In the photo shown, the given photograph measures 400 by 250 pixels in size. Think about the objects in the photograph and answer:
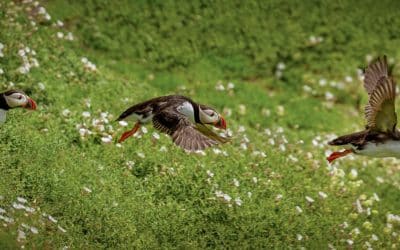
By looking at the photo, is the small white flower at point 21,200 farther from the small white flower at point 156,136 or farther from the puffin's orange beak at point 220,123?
the small white flower at point 156,136

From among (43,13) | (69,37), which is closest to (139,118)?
(69,37)

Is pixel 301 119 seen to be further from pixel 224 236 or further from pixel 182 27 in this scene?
pixel 224 236

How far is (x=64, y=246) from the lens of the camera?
9.80 meters

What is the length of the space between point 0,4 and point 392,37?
7.90 metres

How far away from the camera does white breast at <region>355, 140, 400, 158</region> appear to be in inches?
415

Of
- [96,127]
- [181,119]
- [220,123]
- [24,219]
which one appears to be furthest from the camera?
[96,127]

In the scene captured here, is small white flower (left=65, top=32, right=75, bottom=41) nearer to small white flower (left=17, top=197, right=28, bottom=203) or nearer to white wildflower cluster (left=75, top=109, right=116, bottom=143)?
white wildflower cluster (left=75, top=109, right=116, bottom=143)

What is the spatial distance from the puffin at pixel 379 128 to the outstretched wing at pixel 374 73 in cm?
1

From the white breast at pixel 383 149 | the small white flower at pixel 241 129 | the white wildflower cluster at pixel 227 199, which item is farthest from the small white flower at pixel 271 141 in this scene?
the white breast at pixel 383 149

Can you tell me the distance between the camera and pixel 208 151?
1282 centimetres

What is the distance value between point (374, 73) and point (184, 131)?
2.69 meters

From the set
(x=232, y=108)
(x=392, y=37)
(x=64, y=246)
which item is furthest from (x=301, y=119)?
(x=64, y=246)

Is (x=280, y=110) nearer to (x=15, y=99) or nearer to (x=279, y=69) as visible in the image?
(x=279, y=69)

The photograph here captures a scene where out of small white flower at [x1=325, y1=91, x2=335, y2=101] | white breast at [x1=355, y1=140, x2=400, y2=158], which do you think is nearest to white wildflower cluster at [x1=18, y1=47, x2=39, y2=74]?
white breast at [x1=355, y1=140, x2=400, y2=158]
